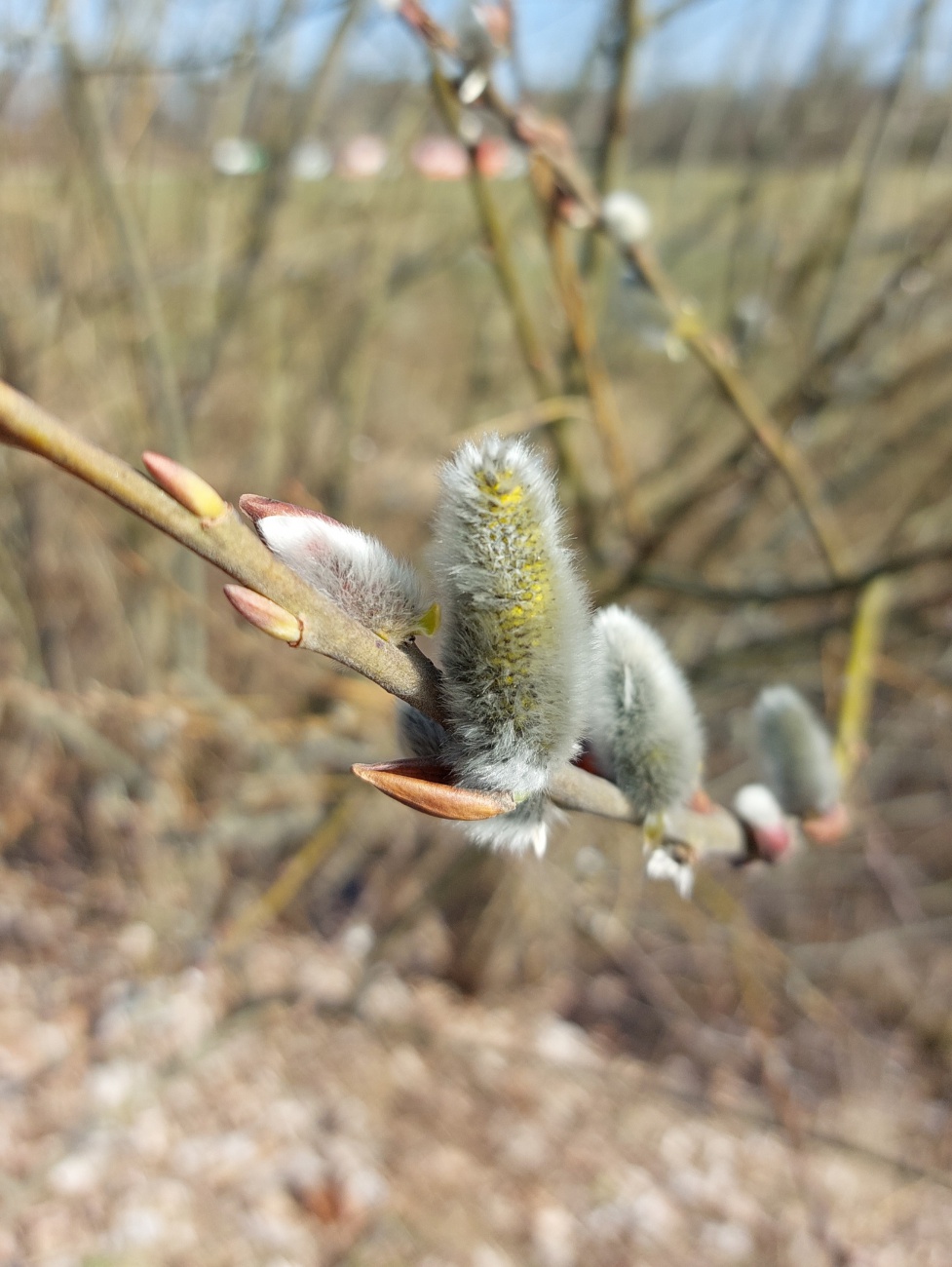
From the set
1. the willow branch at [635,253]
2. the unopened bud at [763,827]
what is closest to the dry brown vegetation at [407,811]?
the willow branch at [635,253]

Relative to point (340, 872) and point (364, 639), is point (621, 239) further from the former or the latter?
point (340, 872)

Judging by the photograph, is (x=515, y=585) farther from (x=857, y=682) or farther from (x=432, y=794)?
(x=857, y=682)

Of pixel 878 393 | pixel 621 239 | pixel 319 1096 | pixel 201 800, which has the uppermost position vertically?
pixel 878 393

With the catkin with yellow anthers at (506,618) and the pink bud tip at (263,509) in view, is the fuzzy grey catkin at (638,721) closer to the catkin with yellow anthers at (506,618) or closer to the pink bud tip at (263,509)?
the catkin with yellow anthers at (506,618)

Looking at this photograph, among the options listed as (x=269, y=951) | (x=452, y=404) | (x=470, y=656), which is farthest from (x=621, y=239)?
(x=452, y=404)

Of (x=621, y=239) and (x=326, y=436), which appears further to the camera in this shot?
(x=326, y=436)

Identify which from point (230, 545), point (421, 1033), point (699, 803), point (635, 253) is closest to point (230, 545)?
point (230, 545)

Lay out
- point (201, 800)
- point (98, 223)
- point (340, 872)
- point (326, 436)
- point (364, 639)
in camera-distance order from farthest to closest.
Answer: point (326, 436), point (340, 872), point (201, 800), point (98, 223), point (364, 639)

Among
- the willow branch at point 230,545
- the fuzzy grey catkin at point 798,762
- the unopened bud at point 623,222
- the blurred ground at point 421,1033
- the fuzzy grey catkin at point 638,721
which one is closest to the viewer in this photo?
the willow branch at point 230,545
